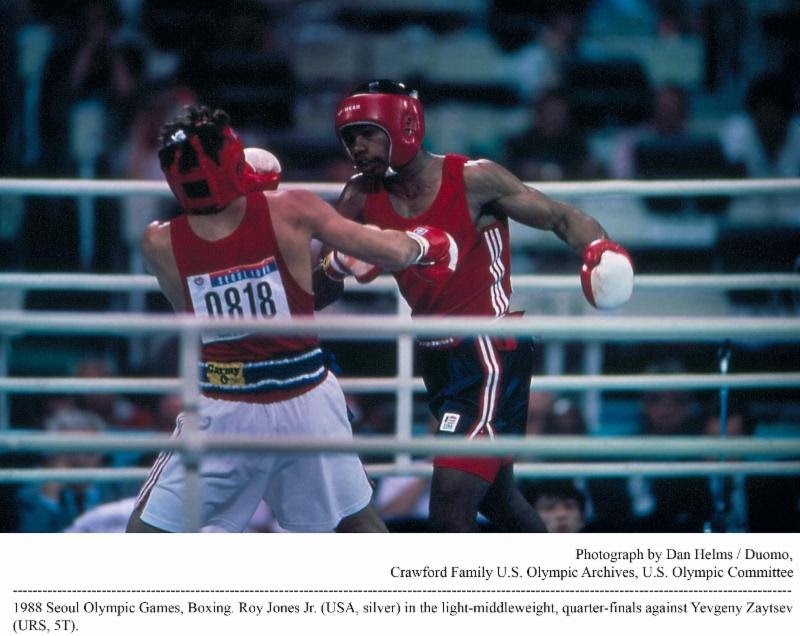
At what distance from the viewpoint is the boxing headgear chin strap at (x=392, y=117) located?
326 cm

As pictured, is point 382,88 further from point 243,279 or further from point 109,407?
point 109,407

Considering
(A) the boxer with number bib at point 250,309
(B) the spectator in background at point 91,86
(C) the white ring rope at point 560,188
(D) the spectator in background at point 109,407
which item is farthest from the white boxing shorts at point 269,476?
(B) the spectator in background at point 91,86

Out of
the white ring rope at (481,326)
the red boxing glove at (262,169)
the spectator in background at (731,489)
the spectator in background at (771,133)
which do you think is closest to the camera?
the white ring rope at (481,326)

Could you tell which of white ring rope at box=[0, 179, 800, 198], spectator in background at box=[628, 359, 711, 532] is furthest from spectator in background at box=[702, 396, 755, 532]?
white ring rope at box=[0, 179, 800, 198]

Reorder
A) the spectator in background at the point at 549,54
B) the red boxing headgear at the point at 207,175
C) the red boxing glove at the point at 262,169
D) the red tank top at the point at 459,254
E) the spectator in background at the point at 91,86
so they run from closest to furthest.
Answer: the red boxing headgear at the point at 207,175 < the red boxing glove at the point at 262,169 < the red tank top at the point at 459,254 < the spectator in background at the point at 91,86 < the spectator in background at the point at 549,54

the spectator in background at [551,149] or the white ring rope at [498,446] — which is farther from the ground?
the spectator in background at [551,149]

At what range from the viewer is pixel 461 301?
3408mm

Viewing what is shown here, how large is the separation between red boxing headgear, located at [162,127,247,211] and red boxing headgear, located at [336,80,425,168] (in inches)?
16.3

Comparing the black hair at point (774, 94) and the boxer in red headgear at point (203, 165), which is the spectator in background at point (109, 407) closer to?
the boxer in red headgear at point (203, 165)

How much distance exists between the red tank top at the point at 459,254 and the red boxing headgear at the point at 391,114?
13 centimetres

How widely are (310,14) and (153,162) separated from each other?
2.59 m

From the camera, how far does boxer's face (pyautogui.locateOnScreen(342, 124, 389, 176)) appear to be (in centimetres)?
329

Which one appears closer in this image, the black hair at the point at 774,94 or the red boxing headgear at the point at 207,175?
the red boxing headgear at the point at 207,175
